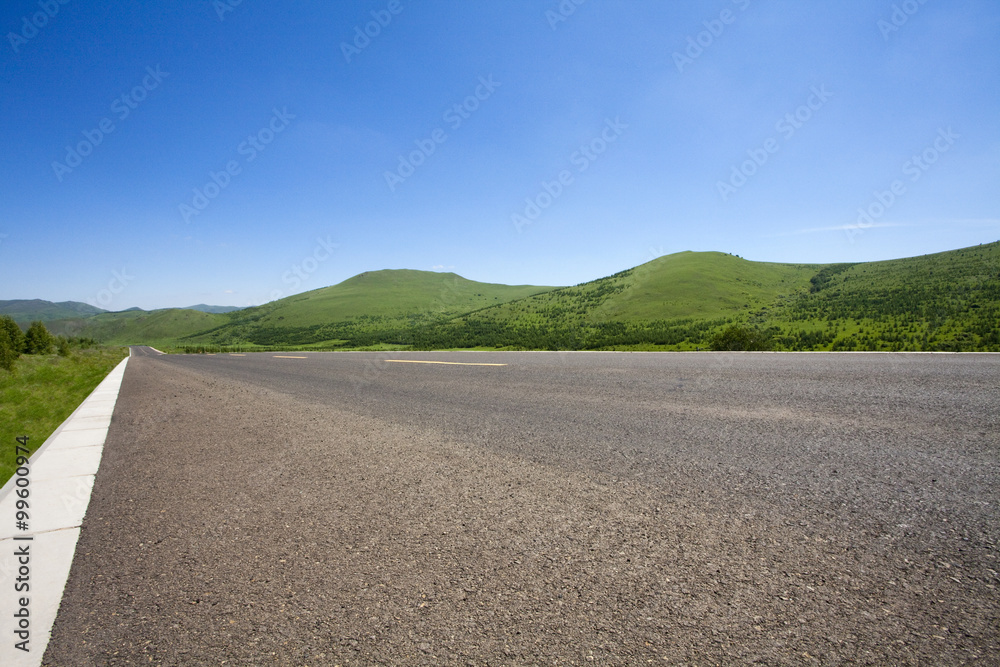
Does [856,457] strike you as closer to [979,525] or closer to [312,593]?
[979,525]

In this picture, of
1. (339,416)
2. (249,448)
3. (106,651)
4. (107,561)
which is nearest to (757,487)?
(106,651)

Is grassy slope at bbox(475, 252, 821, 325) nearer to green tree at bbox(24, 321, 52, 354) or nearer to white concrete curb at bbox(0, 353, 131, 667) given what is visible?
green tree at bbox(24, 321, 52, 354)

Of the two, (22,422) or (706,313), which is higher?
(706,313)

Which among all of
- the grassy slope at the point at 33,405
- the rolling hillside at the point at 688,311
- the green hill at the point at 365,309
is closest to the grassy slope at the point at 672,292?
the rolling hillside at the point at 688,311

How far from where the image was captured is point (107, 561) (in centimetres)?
243

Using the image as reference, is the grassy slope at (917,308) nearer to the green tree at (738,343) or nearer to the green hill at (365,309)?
the green tree at (738,343)

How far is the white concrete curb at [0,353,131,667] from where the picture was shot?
1855 mm

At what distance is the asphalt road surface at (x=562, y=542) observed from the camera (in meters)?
1.64

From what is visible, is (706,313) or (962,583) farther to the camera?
(706,313)

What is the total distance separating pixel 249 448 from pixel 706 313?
57.7 m

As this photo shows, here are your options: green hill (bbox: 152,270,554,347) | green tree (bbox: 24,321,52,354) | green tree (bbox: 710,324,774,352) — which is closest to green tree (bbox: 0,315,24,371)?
green tree (bbox: 24,321,52,354)

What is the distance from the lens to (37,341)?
36.2 meters

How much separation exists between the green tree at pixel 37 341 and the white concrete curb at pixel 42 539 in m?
42.2

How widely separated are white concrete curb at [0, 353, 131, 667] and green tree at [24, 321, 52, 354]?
42203 millimetres
